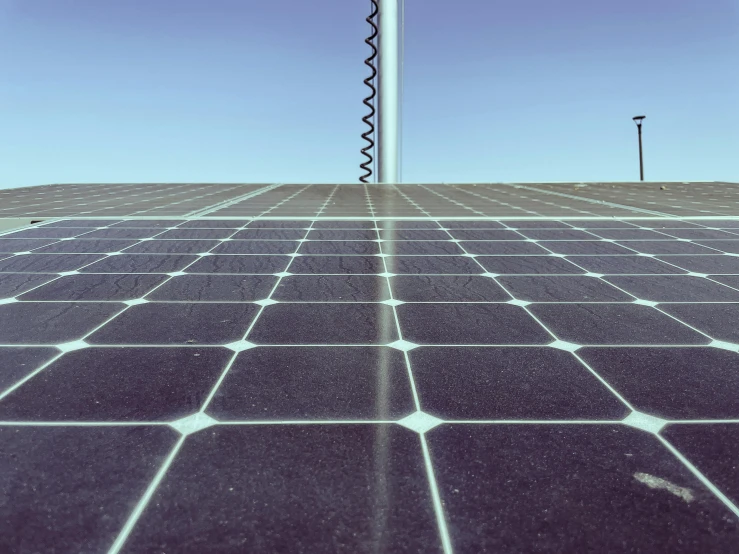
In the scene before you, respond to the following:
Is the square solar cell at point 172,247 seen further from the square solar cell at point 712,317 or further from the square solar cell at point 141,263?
the square solar cell at point 712,317

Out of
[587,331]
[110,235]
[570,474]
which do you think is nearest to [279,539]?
[570,474]

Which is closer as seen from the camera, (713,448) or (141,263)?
(713,448)

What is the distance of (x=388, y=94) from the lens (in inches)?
1006

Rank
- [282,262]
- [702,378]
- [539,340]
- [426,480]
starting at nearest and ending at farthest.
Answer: [426,480], [702,378], [539,340], [282,262]

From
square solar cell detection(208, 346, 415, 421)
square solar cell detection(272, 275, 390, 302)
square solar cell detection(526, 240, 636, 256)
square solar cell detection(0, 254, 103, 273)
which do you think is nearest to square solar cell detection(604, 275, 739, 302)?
square solar cell detection(526, 240, 636, 256)

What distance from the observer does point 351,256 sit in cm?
621

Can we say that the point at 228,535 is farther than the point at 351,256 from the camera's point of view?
No

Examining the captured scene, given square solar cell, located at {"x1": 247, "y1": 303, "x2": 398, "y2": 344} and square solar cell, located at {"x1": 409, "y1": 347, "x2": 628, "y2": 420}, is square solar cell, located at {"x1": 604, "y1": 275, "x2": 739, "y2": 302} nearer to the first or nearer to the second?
square solar cell, located at {"x1": 409, "y1": 347, "x2": 628, "y2": 420}

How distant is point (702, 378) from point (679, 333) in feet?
2.50

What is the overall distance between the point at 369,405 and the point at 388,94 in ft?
79.8

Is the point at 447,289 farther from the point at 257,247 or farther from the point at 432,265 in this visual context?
the point at 257,247

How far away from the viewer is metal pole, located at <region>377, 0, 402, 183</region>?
25.0 m

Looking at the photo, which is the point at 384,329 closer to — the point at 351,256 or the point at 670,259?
the point at 351,256

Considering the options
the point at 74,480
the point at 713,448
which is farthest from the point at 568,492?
the point at 74,480
